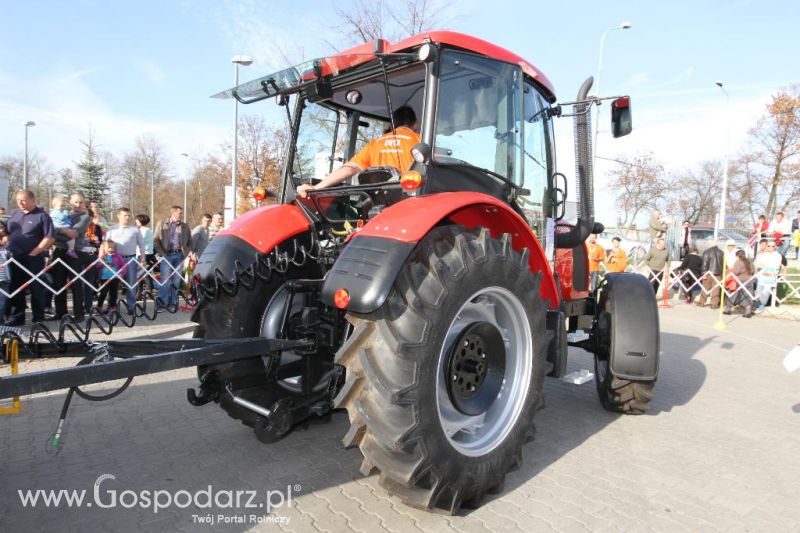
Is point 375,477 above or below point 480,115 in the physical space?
below

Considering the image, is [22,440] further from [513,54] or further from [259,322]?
[513,54]

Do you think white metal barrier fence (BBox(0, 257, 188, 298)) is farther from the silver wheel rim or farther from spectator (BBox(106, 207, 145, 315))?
the silver wheel rim

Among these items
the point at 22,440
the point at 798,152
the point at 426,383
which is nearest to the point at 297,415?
the point at 426,383

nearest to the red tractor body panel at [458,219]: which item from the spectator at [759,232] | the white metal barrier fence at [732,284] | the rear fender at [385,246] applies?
the rear fender at [385,246]

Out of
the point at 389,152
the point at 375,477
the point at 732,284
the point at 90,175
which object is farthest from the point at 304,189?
the point at 90,175

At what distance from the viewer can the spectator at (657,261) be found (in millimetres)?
14602

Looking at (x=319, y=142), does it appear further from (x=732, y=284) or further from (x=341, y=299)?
(x=732, y=284)

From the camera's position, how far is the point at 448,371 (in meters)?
2.81

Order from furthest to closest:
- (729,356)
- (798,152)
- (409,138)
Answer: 1. (798,152)
2. (729,356)
3. (409,138)

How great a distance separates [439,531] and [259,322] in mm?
1808

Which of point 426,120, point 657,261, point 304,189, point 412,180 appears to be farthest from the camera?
point 657,261

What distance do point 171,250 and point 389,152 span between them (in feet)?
26.4

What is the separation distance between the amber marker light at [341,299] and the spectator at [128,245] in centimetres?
808

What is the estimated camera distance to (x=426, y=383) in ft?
8.14
